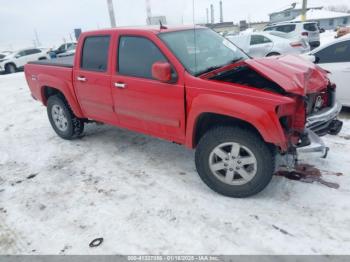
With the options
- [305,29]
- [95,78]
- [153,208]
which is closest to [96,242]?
[153,208]

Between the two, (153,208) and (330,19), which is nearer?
(153,208)

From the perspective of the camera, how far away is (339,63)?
231 inches

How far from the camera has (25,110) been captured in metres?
8.11

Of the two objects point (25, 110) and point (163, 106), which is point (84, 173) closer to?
point (163, 106)

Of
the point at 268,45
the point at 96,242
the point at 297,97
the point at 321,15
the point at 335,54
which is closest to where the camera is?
the point at 96,242

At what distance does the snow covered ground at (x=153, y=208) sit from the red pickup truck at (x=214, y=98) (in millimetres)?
Answer: 382

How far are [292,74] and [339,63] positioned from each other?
3.33 m

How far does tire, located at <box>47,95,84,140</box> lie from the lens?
211 inches

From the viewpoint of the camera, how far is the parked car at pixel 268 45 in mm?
11203

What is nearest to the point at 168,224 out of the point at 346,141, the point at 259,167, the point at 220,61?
the point at 259,167

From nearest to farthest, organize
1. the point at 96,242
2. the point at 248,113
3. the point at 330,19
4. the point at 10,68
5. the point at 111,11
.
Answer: the point at 96,242, the point at 248,113, the point at 111,11, the point at 10,68, the point at 330,19

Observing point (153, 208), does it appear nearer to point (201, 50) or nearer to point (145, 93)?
point (145, 93)

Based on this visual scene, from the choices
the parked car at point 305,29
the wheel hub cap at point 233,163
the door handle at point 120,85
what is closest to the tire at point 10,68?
the parked car at point 305,29

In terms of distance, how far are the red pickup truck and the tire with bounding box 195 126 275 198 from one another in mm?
11
